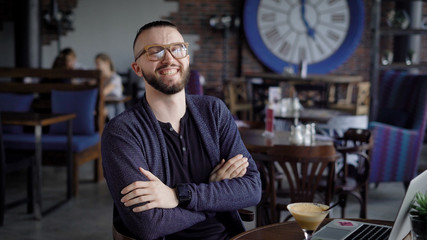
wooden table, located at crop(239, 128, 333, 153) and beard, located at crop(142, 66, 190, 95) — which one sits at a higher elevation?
beard, located at crop(142, 66, 190, 95)

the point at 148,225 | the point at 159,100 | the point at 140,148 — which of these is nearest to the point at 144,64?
the point at 159,100

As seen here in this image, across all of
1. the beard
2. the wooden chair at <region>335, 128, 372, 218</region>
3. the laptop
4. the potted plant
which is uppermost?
the beard

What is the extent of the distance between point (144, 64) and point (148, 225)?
0.55m

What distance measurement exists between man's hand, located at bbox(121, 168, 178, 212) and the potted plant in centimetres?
76

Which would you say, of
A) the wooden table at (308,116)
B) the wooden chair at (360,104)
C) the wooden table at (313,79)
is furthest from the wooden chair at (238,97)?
the wooden table at (308,116)

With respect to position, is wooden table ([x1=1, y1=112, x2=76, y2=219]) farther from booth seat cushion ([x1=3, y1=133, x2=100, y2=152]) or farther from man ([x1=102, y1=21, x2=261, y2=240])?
man ([x1=102, y1=21, x2=261, y2=240])

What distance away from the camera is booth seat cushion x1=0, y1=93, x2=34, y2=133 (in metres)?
5.00

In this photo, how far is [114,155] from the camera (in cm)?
166

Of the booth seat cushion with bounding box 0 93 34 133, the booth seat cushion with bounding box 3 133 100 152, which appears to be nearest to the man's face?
the booth seat cushion with bounding box 3 133 100 152

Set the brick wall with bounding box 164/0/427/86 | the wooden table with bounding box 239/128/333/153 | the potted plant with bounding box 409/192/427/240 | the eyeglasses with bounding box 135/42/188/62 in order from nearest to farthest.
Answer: the potted plant with bounding box 409/192/427/240 → the eyeglasses with bounding box 135/42/188/62 → the wooden table with bounding box 239/128/333/153 → the brick wall with bounding box 164/0/427/86

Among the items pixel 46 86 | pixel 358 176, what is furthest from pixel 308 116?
pixel 46 86

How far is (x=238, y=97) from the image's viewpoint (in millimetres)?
8102

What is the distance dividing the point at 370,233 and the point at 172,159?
0.69 m

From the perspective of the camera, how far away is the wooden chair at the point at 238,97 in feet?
24.9
